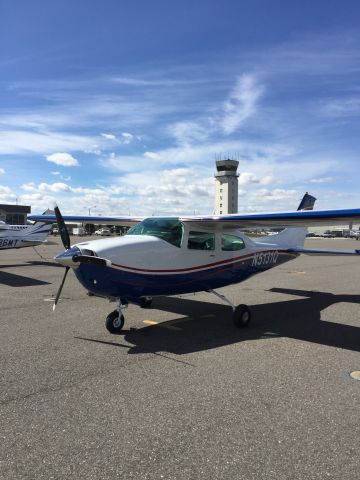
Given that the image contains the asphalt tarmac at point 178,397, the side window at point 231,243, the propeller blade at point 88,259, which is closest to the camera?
the asphalt tarmac at point 178,397

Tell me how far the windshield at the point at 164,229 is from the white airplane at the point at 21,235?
14.1m

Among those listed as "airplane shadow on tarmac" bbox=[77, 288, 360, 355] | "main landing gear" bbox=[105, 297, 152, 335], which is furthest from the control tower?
"main landing gear" bbox=[105, 297, 152, 335]

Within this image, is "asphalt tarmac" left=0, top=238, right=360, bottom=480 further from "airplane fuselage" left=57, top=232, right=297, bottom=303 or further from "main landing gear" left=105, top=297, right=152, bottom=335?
"airplane fuselage" left=57, top=232, right=297, bottom=303

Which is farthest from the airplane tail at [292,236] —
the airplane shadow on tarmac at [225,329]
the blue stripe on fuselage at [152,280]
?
the blue stripe on fuselage at [152,280]

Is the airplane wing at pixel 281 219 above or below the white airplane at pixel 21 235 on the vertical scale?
above

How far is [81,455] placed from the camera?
3.27 meters

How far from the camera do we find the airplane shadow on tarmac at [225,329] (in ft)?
21.5

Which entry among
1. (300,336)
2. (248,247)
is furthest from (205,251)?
(300,336)

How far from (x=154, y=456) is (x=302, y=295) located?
932 cm

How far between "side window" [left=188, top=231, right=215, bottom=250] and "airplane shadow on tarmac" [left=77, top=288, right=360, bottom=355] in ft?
5.06

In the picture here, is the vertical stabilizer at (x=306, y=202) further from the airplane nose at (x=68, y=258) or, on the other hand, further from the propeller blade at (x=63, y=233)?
the airplane nose at (x=68, y=258)

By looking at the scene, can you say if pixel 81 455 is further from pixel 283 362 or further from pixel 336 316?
pixel 336 316

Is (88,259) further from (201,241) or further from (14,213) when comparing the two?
(14,213)

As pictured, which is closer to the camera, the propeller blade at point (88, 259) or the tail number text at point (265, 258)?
the propeller blade at point (88, 259)
